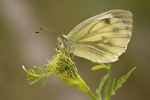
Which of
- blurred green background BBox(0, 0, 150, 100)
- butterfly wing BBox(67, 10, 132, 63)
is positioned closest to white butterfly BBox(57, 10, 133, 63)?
butterfly wing BBox(67, 10, 132, 63)

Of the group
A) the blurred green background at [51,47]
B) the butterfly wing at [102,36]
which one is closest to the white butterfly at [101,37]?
the butterfly wing at [102,36]

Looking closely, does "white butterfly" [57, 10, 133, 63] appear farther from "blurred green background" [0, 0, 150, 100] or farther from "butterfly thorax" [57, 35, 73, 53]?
"blurred green background" [0, 0, 150, 100]

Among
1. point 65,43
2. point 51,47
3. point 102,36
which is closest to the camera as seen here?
point 65,43

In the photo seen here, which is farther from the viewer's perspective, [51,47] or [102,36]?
[51,47]

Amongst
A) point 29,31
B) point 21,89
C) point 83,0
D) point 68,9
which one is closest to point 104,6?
point 83,0

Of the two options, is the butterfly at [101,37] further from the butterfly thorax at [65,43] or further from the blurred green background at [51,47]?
the blurred green background at [51,47]

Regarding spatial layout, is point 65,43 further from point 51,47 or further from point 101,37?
point 51,47

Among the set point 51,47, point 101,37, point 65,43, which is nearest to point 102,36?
point 101,37

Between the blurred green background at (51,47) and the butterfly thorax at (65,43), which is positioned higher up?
the butterfly thorax at (65,43)
